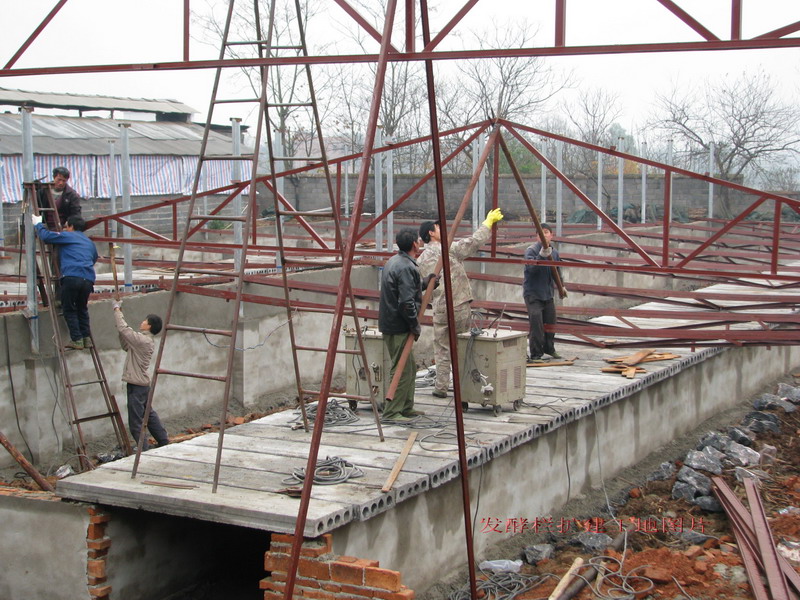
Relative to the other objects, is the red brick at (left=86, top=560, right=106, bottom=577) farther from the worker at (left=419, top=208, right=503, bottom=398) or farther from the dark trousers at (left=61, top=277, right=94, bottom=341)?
the dark trousers at (left=61, top=277, right=94, bottom=341)

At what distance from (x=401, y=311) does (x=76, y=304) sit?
390 centimetres

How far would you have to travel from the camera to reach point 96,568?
7047mm

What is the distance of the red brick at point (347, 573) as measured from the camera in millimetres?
6293

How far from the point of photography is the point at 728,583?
7.88 metres

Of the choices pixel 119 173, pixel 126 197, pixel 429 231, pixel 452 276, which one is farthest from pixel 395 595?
pixel 119 173

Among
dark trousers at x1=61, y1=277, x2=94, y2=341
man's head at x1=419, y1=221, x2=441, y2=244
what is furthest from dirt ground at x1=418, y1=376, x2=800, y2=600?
dark trousers at x1=61, y1=277, x2=94, y2=341

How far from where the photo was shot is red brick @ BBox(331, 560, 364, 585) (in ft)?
20.6

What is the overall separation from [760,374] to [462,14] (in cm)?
1231

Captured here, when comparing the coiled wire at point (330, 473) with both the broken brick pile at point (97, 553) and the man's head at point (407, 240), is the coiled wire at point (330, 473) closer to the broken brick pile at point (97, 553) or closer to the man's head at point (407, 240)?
the broken brick pile at point (97, 553)

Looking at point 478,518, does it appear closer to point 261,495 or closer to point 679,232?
point 261,495

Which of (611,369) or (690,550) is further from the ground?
(611,369)

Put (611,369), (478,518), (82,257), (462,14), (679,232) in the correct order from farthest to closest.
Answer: (679,232) → (611,369) → (82,257) → (478,518) → (462,14)

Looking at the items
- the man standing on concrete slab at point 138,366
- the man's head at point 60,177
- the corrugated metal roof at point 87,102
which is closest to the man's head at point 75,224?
the man's head at point 60,177

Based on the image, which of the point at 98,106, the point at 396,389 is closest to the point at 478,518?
the point at 396,389
